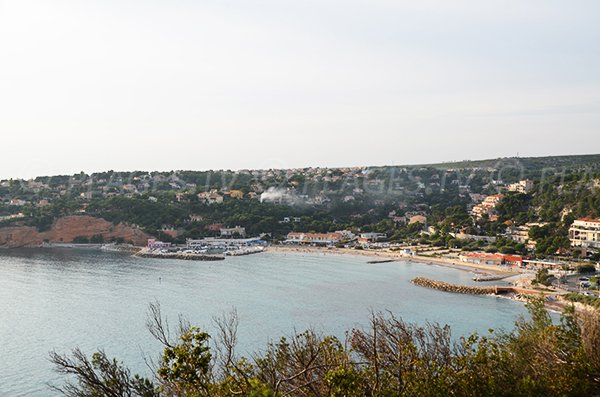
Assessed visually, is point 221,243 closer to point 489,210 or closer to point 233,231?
point 233,231

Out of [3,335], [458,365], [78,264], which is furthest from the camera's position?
[78,264]

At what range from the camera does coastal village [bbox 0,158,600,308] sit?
107ft

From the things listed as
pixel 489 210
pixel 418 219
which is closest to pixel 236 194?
pixel 418 219

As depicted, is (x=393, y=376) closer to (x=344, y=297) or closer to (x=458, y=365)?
(x=458, y=365)

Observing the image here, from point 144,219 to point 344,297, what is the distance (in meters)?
26.4

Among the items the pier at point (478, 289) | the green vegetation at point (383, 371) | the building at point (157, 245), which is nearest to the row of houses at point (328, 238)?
the building at point (157, 245)

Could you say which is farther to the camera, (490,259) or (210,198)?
(210,198)

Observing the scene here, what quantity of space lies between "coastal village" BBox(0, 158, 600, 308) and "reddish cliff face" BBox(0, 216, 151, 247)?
0.27 feet

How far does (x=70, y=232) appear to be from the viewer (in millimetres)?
44594

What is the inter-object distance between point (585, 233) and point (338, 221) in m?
22.3

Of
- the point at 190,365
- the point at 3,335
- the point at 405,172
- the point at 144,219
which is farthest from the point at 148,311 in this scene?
the point at 405,172

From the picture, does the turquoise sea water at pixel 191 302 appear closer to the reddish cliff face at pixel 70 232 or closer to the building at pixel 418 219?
the reddish cliff face at pixel 70 232

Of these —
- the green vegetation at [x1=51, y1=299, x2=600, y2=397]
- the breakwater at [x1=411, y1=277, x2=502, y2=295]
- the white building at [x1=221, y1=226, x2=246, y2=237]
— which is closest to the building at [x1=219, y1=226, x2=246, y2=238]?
the white building at [x1=221, y1=226, x2=246, y2=237]

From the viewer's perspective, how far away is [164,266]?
3375 cm
